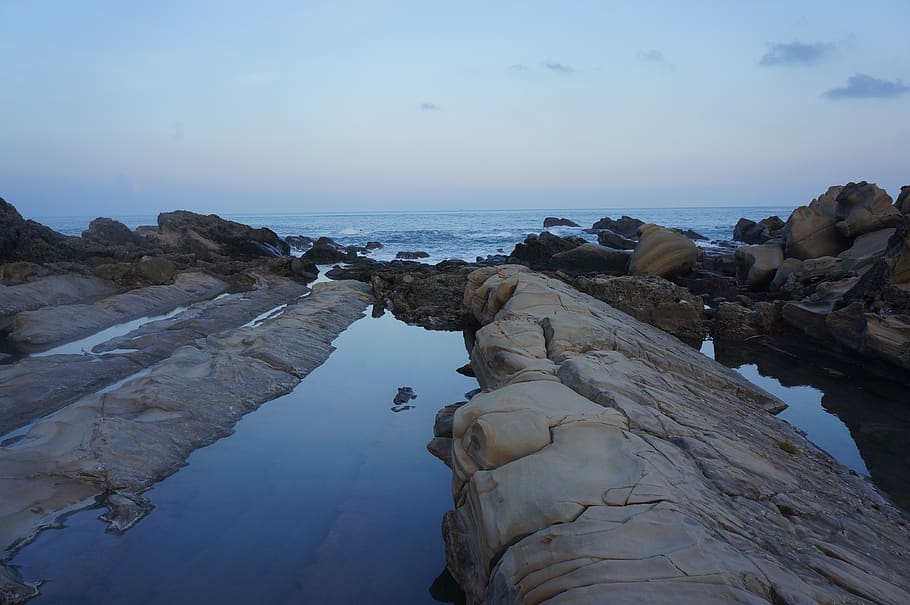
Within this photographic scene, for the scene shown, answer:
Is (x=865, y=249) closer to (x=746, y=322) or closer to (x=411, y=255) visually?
(x=746, y=322)

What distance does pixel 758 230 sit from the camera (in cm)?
3475

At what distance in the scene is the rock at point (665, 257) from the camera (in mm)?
18609

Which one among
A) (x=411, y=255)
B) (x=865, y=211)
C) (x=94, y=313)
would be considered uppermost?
(x=865, y=211)

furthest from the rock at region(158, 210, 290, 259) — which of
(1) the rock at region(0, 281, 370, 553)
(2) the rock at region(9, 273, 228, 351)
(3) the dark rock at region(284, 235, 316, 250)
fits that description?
(1) the rock at region(0, 281, 370, 553)

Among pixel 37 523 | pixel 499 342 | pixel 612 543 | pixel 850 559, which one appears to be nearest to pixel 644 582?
pixel 612 543

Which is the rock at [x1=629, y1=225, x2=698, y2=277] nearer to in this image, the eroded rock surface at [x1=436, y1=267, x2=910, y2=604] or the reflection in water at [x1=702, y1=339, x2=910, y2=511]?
the reflection in water at [x1=702, y1=339, x2=910, y2=511]

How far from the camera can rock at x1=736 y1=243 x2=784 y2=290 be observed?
16.3m

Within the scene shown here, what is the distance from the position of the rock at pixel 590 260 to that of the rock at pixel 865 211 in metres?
7.85

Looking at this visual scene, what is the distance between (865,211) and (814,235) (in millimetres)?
1532

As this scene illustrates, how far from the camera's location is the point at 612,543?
2760mm

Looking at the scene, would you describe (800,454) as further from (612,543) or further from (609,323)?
(612,543)

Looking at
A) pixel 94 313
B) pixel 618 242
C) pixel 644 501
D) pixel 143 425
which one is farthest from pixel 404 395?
pixel 618 242

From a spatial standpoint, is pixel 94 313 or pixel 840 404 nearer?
pixel 840 404

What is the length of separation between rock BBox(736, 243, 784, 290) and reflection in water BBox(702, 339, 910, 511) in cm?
585
